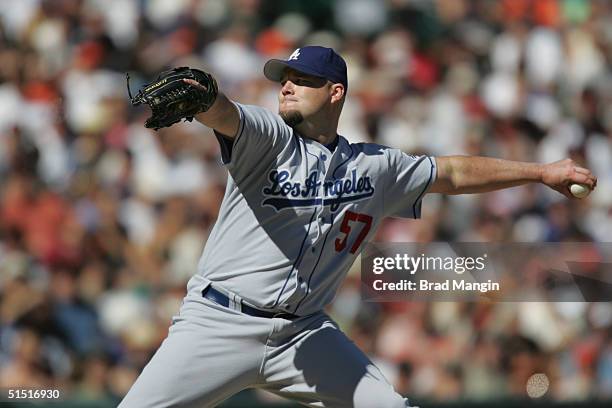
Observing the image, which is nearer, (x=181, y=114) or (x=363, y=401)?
(x=181, y=114)

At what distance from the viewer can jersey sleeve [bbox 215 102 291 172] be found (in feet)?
11.3

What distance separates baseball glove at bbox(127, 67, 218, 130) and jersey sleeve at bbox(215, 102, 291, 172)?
186 mm

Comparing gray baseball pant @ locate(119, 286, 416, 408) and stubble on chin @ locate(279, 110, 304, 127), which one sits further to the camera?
stubble on chin @ locate(279, 110, 304, 127)

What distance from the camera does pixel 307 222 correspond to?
376cm

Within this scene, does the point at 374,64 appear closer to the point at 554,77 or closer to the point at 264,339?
the point at 554,77

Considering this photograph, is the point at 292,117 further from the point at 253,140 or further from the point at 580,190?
the point at 580,190

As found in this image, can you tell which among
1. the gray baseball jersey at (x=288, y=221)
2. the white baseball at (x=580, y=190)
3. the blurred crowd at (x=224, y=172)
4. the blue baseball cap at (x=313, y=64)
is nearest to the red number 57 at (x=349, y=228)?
the gray baseball jersey at (x=288, y=221)

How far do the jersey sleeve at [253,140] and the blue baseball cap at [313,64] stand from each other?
286 mm

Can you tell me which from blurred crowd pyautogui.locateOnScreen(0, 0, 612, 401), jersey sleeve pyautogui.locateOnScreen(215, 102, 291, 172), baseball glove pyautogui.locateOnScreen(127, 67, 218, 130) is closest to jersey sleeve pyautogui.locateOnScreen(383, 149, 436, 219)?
jersey sleeve pyautogui.locateOnScreen(215, 102, 291, 172)

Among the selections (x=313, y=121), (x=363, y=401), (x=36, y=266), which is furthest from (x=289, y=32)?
(x=363, y=401)

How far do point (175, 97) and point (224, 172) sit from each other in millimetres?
3888

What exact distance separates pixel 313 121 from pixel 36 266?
128 inches

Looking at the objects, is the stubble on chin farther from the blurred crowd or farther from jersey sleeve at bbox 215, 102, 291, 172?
the blurred crowd

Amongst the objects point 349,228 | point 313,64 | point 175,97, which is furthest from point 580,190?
point 175,97
